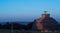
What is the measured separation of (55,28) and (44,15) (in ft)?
6.45

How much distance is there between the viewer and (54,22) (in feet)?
79.5

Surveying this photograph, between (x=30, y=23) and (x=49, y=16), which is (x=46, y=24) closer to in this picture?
(x=49, y=16)

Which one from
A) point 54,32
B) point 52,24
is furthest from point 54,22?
point 54,32

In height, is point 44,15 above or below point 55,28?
above

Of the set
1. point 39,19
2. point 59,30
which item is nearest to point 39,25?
point 39,19

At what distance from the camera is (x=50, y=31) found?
74.2 feet

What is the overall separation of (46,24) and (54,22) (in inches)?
40.8

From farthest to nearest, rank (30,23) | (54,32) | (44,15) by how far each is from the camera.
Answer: (30,23), (44,15), (54,32)

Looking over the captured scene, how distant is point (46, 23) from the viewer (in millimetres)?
23844

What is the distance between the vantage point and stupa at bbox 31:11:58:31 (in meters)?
23.4

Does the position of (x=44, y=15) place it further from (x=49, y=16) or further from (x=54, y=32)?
(x=54, y=32)

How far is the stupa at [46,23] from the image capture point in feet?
76.7

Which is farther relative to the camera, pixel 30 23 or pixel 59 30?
pixel 30 23

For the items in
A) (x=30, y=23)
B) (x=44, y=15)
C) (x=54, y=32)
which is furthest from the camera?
(x=30, y=23)
